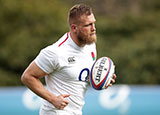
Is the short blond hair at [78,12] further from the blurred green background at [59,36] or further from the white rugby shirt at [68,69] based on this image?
the blurred green background at [59,36]

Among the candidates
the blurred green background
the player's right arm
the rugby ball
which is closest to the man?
the player's right arm

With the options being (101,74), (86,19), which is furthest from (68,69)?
(86,19)

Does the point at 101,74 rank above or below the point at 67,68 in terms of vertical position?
below

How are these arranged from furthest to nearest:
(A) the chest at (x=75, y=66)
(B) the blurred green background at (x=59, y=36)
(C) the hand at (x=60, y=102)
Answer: (B) the blurred green background at (x=59, y=36) < (A) the chest at (x=75, y=66) < (C) the hand at (x=60, y=102)

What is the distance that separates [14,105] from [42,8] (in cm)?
730

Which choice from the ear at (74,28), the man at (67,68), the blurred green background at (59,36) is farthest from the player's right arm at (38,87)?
the blurred green background at (59,36)

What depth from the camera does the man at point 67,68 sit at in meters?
4.50

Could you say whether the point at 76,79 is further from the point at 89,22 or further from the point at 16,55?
the point at 16,55

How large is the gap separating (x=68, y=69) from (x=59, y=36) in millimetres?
10401

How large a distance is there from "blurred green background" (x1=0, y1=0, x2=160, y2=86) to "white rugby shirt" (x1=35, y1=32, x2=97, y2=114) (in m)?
8.79

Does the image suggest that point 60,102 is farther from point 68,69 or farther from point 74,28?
point 74,28

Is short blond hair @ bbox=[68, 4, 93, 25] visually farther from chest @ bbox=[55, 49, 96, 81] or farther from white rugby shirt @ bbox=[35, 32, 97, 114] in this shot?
chest @ bbox=[55, 49, 96, 81]

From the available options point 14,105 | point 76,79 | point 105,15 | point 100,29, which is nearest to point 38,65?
point 76,79

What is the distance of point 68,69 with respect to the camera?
4.61 meters
